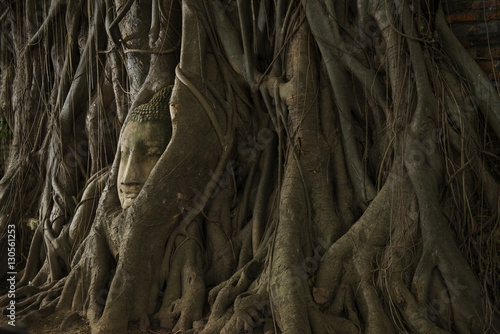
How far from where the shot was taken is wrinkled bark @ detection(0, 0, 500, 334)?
2230mm

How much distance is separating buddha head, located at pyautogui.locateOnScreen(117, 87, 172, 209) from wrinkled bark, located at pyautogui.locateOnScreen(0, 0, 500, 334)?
0.17m

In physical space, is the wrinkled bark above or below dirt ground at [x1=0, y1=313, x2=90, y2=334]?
above

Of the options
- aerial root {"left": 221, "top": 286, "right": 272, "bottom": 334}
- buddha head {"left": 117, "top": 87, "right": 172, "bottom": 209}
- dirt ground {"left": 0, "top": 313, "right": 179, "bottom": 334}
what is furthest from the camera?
buddha head {"left": 117, "top": 87, "right": 172, "bottom": 209}

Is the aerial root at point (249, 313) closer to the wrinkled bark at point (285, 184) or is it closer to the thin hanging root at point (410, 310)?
the wrinkled bark at point (285, 184)

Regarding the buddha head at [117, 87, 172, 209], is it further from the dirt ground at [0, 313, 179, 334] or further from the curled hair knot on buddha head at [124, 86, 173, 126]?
the dirt ground at [0, 313, 179, 334]

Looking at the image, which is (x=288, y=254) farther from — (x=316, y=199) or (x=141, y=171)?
(x=141, y=171)

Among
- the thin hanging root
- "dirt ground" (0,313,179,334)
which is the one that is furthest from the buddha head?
the thin hanging root

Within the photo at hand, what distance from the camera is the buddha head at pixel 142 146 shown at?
2.93 meters

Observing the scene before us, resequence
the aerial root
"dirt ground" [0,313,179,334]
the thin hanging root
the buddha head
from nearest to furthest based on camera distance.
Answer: the thin hanging root < the aerial root < "dirt ground" [0,313,179,334] < the buddha head

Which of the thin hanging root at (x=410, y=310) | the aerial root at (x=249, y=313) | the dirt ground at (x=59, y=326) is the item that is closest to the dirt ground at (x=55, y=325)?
the dirt ground at (x=59, y=326)

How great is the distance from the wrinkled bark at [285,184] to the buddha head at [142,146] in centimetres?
17

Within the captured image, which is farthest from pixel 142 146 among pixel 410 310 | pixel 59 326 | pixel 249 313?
pixel 410 310

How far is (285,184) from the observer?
2578 millimetres

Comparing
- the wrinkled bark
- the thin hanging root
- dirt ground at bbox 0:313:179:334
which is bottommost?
the thin hanging root
